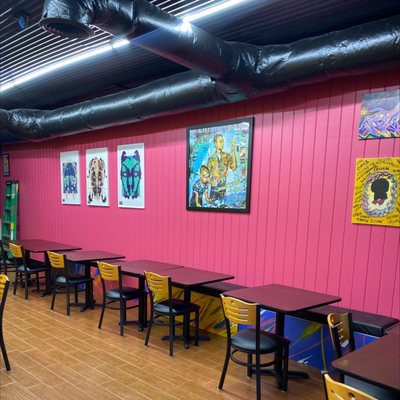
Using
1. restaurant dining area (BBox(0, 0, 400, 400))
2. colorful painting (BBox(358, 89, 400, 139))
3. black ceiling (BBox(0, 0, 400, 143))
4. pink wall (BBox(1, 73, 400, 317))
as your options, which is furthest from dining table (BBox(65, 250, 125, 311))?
colorful painting (BBox(358, 89, 400, 139))

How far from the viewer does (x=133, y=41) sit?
2412mm

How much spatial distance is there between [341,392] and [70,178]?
5613 mm

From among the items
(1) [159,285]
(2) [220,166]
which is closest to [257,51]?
(2) [220,166]

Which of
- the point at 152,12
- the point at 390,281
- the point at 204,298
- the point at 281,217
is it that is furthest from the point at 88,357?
the point at 152,12

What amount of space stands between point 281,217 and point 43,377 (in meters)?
2.63

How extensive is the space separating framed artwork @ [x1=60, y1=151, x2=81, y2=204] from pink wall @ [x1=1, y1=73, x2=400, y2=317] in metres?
1.46

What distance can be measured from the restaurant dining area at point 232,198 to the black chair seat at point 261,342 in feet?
0.08

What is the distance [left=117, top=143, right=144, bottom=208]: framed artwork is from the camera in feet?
16.0

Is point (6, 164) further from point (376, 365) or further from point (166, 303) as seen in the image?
point (376, 365)

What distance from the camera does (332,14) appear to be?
2777 mm

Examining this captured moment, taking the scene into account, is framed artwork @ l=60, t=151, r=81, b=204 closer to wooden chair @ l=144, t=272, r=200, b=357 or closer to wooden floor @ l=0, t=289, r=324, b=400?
wooden floor @ l=0, t=289, r=324, b=400

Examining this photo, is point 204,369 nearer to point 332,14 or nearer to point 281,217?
point 281,217

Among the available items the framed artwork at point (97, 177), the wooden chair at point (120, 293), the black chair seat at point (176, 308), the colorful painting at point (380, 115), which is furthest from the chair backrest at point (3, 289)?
the colorful painting at point (380, 115)

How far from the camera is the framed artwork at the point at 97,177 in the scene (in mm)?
5441
